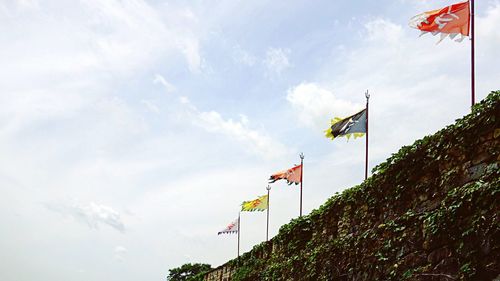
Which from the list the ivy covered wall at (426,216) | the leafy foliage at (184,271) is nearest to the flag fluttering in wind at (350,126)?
the ivy covered wall at (426,216)

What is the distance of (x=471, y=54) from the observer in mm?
9031

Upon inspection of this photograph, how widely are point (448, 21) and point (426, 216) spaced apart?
15.0 feet

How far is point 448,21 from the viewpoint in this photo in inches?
396

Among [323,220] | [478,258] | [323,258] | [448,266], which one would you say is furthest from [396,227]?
[323,220]

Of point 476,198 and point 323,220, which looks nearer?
point 476,198

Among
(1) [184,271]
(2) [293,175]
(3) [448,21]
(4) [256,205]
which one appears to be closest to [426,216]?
(3) [448,21]

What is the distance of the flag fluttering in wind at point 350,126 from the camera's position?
1273 centimetres

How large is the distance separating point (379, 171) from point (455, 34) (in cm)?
311

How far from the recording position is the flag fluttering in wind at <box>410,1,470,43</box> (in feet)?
32.3

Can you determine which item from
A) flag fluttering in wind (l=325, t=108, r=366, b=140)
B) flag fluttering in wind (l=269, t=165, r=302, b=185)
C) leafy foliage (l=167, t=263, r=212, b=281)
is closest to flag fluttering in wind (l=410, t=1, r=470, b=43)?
flag fluttering in wind (l=325, t=108, r=366, b=140)

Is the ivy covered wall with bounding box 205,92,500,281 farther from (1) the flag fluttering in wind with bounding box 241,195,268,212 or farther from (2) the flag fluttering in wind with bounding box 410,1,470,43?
(1) the flag fluttering in wind with bounding box 241,195,268,212

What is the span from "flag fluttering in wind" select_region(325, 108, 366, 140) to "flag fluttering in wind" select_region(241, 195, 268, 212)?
6.70 m

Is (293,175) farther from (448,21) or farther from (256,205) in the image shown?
(448,21)

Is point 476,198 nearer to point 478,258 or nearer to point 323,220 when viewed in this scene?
point 478,258
